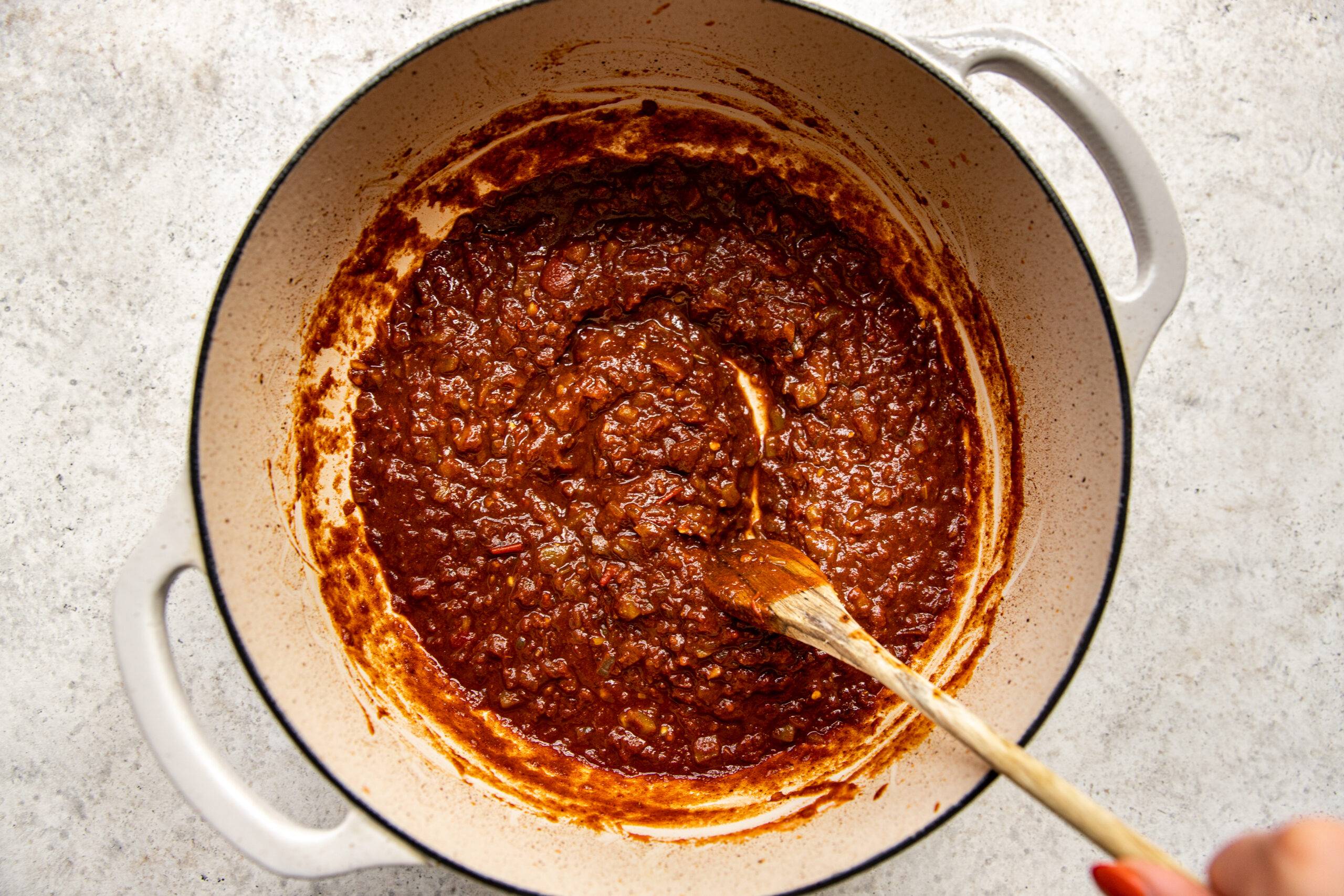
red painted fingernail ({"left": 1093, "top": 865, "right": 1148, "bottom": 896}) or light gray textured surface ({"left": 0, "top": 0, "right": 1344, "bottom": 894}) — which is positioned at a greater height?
light gray textured surface ({"left": 0, "top": 0, "right": 1344, "bottom": 894})

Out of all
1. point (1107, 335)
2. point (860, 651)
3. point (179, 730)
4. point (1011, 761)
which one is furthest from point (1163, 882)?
point (179, 730)

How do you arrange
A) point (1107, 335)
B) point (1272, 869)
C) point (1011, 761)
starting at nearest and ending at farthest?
point (1272, 869), point (1011, 761), point (1107, 335)

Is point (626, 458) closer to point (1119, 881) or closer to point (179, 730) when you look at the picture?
point (179, 730)

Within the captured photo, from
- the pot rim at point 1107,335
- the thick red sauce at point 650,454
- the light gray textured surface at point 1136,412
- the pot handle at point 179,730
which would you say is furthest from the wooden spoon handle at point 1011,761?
A: the pot handle at point 179,730

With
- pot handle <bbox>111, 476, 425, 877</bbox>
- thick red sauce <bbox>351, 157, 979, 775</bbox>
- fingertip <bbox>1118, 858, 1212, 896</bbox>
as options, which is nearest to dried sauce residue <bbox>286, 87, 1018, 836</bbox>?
thick red sauce <bbox>351, 157, 979, 775</bbox>

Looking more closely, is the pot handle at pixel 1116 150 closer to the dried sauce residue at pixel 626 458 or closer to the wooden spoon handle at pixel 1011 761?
the dried sauce residue at pixel 626 458

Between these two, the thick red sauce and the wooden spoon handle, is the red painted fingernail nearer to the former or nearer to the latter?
the wooden spoon handle
